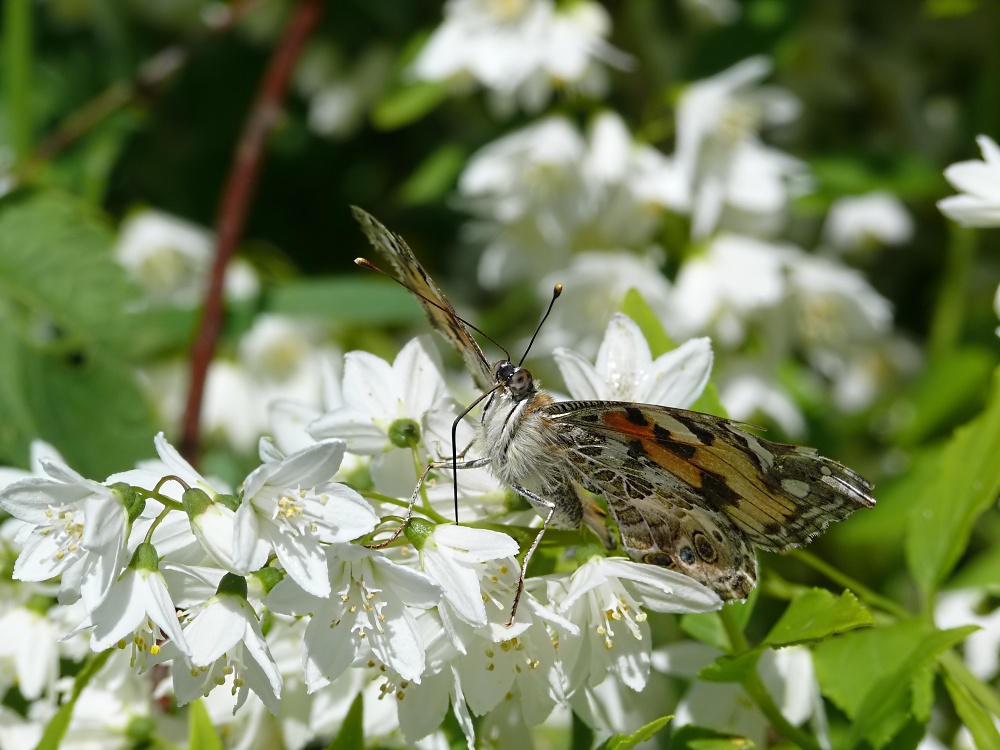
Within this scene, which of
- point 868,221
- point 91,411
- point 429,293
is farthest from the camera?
point 868,221

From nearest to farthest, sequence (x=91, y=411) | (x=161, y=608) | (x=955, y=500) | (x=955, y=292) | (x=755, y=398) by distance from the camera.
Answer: (x=161, y=608) → (x=955, y=500) → (x=91, y=411) → (x=755, y=398) → (x=955, y=292)

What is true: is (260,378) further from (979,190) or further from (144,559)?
(979,190)

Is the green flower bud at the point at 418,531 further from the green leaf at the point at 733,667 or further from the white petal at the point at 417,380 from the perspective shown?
the green leaf at the point at 733,667

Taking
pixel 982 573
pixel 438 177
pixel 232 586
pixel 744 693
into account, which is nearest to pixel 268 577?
pixel 232 586

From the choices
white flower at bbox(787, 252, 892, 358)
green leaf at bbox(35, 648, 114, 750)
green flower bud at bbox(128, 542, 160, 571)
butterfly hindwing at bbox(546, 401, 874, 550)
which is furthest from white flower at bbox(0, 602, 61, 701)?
white flower at bbox(787, 252, 892, 358)

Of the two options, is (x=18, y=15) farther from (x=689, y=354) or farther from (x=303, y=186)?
(x=689, y=354)

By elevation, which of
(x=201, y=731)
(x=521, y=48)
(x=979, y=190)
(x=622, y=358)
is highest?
(x=979, y=190)

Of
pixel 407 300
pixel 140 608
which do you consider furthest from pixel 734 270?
pixel 140 608
